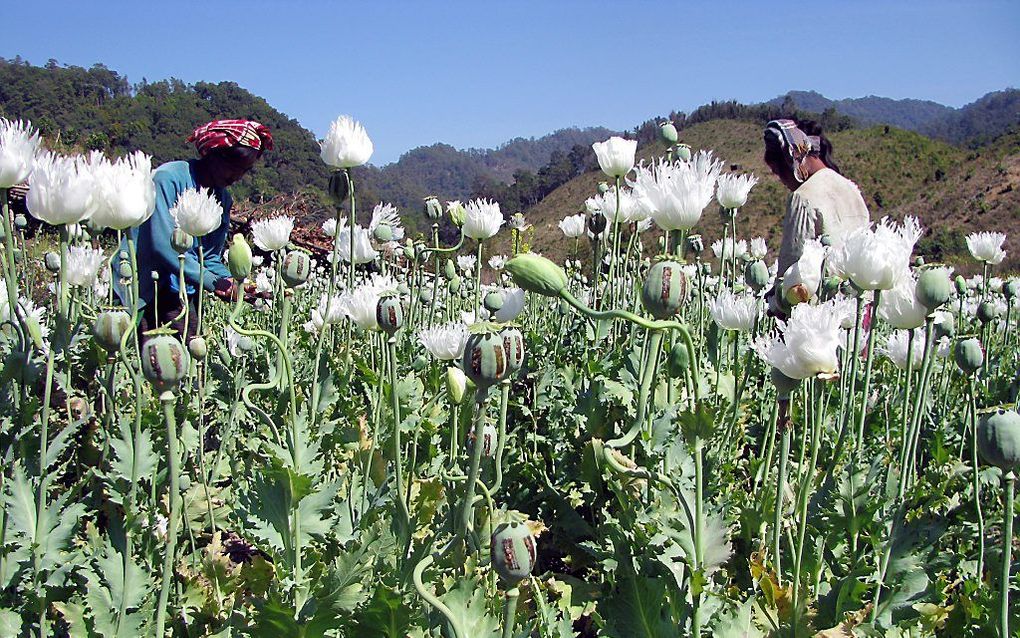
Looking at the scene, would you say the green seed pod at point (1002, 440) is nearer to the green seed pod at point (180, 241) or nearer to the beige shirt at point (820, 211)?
the green seed pod at point (180, 241)

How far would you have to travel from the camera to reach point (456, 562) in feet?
5.45

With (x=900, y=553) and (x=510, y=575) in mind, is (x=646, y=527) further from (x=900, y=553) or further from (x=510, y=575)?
(x=510, y=575)

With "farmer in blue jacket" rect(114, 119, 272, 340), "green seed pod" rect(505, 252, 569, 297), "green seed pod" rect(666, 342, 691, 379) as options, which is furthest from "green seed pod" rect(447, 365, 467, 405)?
"farmer in blue jacket" rect(114, 119, 272, 340)

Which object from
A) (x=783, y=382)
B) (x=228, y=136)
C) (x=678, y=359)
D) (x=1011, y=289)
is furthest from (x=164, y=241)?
(x=1011, y=289)

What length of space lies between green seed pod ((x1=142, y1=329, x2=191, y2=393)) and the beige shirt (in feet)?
10.5

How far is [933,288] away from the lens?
1817 mm

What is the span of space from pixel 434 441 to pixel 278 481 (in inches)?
37.5

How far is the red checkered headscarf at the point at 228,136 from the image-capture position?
3.57 meters

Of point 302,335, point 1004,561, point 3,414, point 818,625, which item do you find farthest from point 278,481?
point 302,335

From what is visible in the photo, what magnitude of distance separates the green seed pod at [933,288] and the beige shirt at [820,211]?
1.96 meters

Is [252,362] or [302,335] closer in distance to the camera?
[252,362]

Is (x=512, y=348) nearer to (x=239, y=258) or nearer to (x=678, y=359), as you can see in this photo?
(x=678, y=359)

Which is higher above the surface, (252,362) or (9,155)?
(9,155)

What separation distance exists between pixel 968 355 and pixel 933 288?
1.40ft
